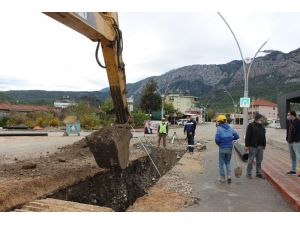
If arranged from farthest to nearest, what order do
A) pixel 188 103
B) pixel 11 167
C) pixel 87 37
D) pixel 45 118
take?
→ pixel 188 103, pixel 45 118, pixel 11 167, pixel 87 37

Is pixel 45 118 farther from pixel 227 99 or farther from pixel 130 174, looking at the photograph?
pixel 227 99

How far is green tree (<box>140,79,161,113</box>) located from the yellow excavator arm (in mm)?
68672

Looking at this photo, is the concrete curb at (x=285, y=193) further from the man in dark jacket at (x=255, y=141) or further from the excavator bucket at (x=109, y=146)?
the excavator bucket at (x=109, y=146)

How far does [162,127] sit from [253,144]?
388 inches

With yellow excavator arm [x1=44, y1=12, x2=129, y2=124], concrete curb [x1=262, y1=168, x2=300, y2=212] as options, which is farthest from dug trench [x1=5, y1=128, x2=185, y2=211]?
concrete curb [x1=262, y1=168, x2=300, y2=212]

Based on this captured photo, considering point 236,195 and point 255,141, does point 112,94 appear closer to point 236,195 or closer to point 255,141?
point 255,141

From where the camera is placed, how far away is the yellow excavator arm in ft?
23.6

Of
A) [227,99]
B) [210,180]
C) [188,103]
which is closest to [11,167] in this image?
[210,180]

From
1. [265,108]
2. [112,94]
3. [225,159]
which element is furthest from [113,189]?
[265,108]

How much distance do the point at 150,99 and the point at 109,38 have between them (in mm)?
71145

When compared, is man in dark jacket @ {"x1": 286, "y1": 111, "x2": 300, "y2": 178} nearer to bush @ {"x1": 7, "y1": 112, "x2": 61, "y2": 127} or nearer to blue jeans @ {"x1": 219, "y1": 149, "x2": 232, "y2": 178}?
blue jeans @ {"x1": 219, "y1": 149, "x2": 232, "y2": 178}

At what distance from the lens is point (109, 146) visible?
32.1 ft

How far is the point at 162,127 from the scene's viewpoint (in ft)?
66.8

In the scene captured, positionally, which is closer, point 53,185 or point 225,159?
point 53,185
